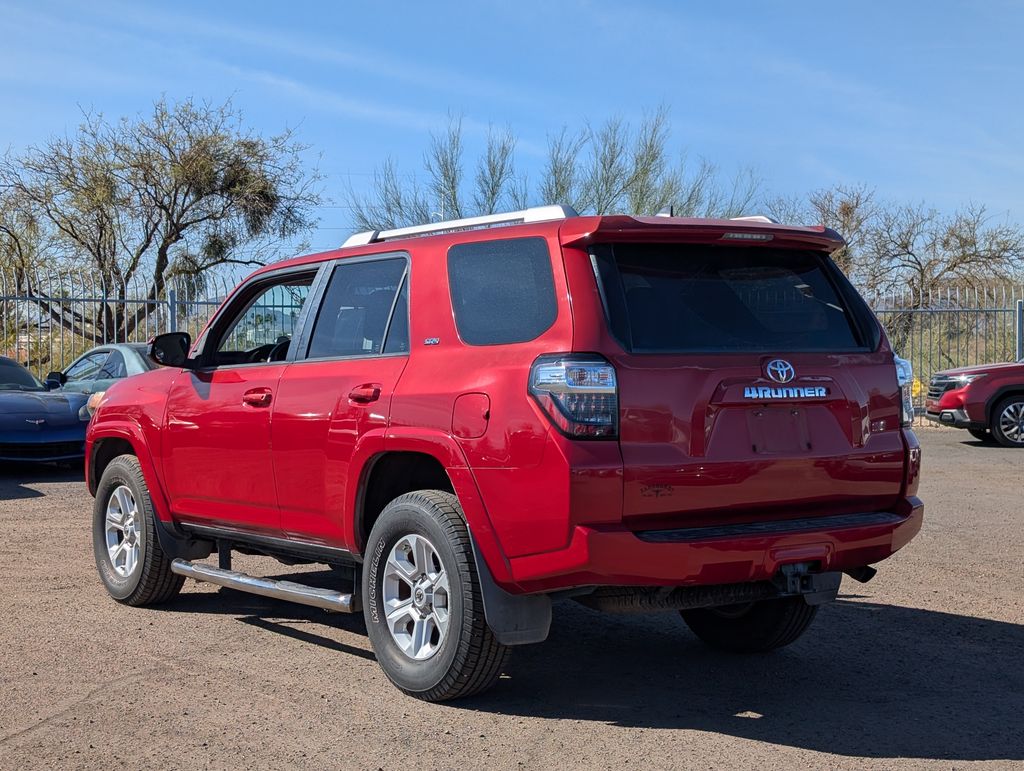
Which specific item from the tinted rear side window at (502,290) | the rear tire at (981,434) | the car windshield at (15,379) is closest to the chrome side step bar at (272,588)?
the tinted rear side window at (502,290)

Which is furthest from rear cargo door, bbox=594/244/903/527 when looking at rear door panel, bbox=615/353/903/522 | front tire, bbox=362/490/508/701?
front tire, bbox=362/490/508/701

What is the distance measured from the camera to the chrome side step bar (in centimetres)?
545

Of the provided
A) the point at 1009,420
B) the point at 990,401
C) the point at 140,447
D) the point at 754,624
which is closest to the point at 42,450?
the point at 140,447

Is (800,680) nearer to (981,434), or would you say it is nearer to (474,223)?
(474,223)

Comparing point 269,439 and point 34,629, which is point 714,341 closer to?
point 269,439

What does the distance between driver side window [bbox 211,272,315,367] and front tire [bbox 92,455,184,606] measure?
94 cm

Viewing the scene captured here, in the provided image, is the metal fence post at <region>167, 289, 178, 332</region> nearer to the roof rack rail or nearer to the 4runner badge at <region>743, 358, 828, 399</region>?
the roof rack rail

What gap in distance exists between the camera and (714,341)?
4824mm

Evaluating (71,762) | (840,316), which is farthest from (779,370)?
(71,762)

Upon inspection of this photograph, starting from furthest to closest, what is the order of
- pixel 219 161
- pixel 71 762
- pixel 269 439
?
pixel 219 161, pixel 269 439, pixel 71 762

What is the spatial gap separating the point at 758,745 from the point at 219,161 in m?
26.7

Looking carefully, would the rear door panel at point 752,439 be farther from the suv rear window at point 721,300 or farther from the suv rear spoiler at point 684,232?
the suv rear spoiler at point 684,232

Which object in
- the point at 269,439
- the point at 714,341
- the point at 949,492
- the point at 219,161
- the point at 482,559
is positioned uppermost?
the point at 219,161

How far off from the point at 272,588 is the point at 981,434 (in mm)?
15223
